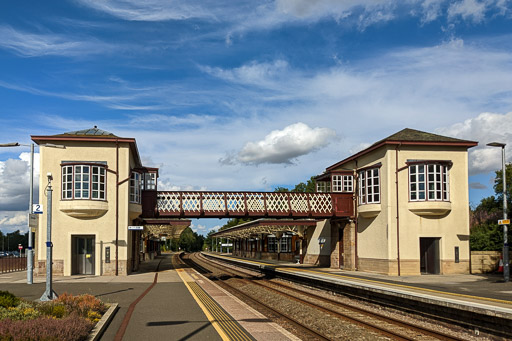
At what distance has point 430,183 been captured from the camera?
27406mm

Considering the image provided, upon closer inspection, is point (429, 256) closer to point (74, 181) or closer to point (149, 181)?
point (149, 181)

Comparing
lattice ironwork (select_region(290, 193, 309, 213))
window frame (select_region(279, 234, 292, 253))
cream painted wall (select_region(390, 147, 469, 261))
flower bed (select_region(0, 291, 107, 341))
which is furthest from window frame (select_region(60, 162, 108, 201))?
window frame (select_region(279, 234, 292, 253))

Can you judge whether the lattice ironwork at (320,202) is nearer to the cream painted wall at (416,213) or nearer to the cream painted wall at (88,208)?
the cream painted wall at (416,213)

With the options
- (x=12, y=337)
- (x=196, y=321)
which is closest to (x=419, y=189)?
(x=196, y=321)

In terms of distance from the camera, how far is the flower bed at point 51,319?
333 inches

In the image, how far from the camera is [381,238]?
28.0 meters

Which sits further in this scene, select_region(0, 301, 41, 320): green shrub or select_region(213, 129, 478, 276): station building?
select_region(213, 129, 478, 276): station building

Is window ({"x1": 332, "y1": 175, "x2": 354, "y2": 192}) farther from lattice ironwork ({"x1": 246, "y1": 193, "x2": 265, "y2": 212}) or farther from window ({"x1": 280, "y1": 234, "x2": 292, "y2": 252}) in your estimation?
window ({"x1": 280, "y1": 234, "x2": 292, "y2": 252})

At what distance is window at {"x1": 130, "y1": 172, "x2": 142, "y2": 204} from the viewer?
95.8ft

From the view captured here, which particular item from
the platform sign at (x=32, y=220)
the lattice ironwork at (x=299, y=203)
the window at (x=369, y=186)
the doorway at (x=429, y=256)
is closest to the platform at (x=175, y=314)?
the platform sign at (x=32, y=220)

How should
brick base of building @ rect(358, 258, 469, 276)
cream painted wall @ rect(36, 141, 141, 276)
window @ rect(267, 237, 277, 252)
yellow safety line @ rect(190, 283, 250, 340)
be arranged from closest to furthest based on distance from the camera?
yellow safety line @ rect(190, 283, 250, 340) → brick base of building @ rect(358, 258, 469, 276) → cream painted wall @ rect(36, 141, 141, 276) → window @ rect(267, 237, 277, 252)

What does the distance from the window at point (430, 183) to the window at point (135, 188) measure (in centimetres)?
1540

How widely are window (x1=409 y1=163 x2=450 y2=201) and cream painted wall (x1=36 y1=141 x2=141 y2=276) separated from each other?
15.7 m

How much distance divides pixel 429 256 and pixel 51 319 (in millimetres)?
23052
